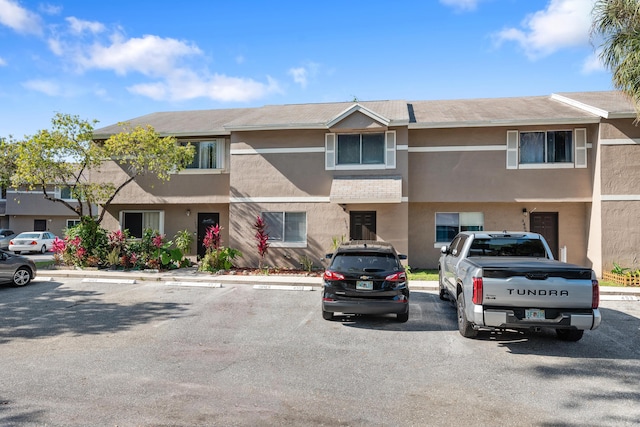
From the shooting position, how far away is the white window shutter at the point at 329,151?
55.8 feet

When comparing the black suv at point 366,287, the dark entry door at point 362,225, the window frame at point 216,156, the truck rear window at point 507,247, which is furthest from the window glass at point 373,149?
the black suv at point 366,287

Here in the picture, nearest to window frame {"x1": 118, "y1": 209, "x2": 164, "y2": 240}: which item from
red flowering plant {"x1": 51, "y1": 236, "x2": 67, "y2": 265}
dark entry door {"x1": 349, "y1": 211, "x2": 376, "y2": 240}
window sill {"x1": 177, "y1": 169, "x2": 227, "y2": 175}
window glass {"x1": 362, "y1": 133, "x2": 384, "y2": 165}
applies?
window sill {"x1": 177, "y1": 169, "x2": 227, "y2": 175}

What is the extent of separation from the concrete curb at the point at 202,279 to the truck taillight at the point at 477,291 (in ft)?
19.8

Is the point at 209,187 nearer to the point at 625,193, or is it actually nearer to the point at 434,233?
the point at 434,233

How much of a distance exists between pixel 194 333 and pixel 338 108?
14.4m

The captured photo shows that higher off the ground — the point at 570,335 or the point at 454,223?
the point at 454,223

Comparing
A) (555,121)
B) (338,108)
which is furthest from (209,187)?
(555,121)

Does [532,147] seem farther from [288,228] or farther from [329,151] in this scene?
[288,228]

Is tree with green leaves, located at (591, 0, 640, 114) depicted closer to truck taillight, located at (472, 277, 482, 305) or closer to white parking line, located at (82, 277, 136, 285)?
truck taillight, located at (472, 277, 482, 305)

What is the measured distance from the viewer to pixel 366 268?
8.61 m

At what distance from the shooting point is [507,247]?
905cm

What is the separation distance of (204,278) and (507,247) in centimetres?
985

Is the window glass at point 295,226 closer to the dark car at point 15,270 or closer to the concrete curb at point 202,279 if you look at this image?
the concrete curb at point 202,279

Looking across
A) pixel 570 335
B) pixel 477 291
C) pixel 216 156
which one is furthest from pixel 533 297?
pixel 216 156
